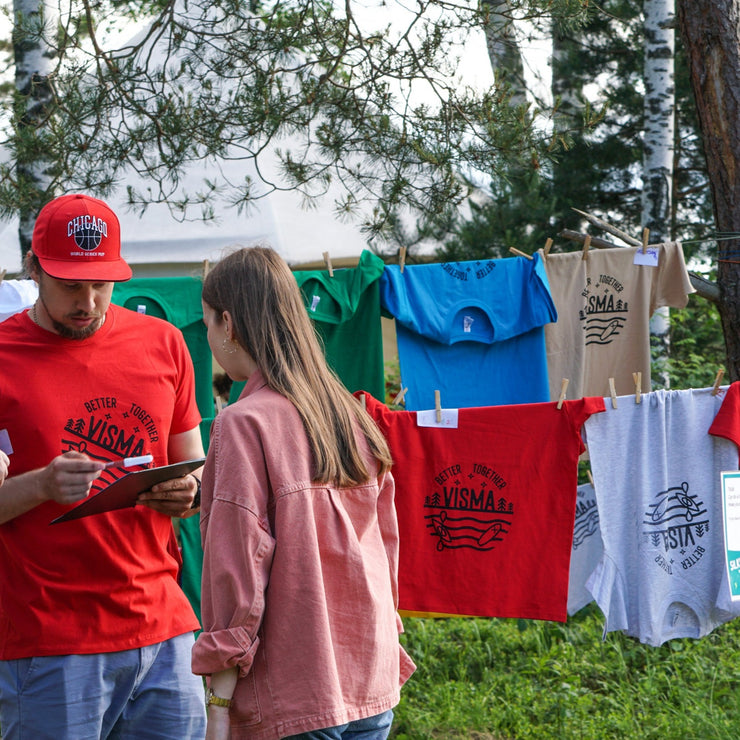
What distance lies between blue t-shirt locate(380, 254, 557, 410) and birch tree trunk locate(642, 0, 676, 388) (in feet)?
7.84

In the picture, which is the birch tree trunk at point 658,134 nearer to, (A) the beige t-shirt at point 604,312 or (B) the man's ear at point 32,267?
(A) the beige t-shirt at point 604,312

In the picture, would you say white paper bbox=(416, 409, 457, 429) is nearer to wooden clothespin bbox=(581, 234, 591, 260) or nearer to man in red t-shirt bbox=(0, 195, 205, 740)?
wooden clothespin bbox=(581, 234, 591, 260)

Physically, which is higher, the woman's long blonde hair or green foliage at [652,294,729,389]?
the woman's long blonde hair

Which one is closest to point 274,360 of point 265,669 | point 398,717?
point 265,669

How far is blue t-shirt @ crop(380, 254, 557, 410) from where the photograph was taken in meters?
3.43

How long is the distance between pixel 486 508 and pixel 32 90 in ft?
9.36

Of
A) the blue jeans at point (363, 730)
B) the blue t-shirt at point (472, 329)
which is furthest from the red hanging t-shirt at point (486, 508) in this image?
the blue jeans at point (363, 730)

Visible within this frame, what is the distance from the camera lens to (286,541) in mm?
1765

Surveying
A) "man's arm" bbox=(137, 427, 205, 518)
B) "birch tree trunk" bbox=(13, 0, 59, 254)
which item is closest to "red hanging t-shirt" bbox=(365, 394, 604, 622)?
"man's arm" bbox=(137, 427, 205, 518)

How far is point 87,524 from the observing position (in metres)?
2.27

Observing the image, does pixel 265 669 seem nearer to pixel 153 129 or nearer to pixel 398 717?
pixel 153 129

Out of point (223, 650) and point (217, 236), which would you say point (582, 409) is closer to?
point (223, 650)

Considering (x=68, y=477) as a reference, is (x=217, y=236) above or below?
above

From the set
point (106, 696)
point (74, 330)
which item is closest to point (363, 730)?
point (106, 696)
